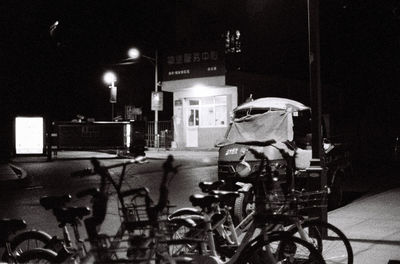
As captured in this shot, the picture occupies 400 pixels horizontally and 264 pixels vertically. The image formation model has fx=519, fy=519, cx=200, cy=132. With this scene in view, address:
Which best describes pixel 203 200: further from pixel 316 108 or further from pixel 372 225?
pixel 372 225

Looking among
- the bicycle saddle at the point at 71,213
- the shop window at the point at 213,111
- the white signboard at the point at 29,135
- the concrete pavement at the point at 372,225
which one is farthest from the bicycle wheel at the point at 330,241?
the shop window at the point at 213,111

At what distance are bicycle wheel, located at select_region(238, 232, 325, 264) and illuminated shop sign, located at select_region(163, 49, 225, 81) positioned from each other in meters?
25.8

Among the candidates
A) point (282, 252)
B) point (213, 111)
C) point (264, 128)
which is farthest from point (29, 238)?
point (213, 111)

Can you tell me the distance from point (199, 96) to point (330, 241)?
29551mm

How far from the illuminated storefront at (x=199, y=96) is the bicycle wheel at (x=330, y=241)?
25.0 meters

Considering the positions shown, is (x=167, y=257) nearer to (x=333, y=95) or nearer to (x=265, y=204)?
(x=265, y=204)

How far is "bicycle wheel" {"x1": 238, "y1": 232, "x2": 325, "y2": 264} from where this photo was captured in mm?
4625

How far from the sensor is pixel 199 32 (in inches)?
1577

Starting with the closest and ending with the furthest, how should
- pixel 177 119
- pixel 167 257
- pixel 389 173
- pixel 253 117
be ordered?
1. pixel 167 257
2. pixel 253 117
3. pixel 389 173
4. pixel 177 119

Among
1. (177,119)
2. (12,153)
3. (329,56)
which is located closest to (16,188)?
(12,153)

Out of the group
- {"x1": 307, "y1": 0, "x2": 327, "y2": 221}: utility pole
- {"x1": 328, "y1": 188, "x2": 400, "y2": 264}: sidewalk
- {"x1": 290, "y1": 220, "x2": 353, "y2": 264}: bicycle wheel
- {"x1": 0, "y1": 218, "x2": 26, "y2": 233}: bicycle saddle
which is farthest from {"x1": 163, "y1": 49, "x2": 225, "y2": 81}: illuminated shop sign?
{"x1": 0, "y1": 218, "x2": 26, "y2": 233}: bicycle saddle

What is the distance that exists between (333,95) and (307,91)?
1.89 metres

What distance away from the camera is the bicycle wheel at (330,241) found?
5.37m

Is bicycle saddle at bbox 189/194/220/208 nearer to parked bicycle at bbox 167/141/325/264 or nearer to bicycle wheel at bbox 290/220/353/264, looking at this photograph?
parked bicycle at bbox 167/141/325/264
